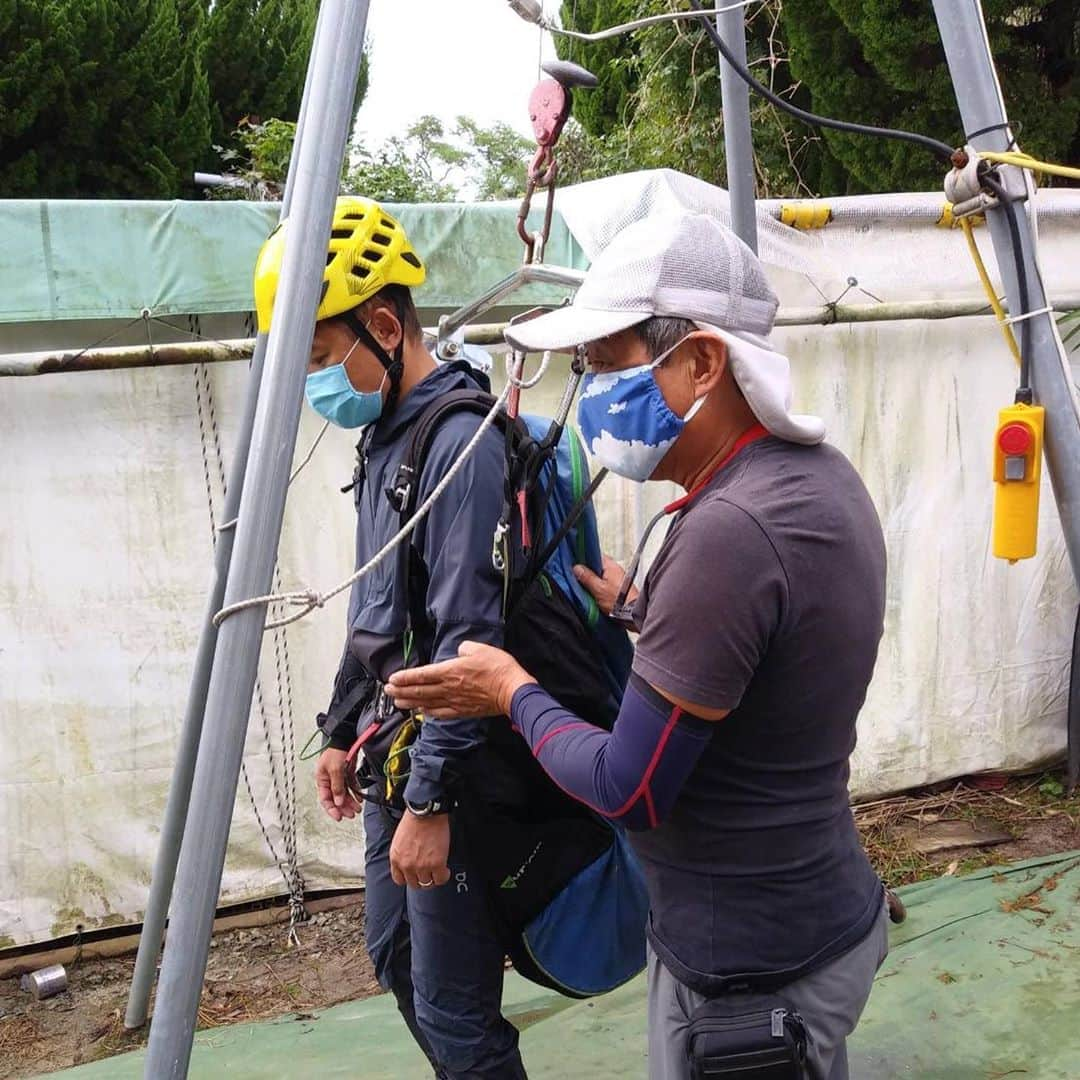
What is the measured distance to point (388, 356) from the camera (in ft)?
6.86

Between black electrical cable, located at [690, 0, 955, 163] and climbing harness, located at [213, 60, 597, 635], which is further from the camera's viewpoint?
black electrical cable, located at [690, 0, 955, 163]

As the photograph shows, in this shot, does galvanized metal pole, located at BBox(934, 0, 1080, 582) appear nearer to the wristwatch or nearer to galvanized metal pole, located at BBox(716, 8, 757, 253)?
galvanized metal pole, located at BBox(716, 8, 757, 253)

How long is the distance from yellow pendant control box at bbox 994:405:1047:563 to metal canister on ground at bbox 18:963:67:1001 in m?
3.30

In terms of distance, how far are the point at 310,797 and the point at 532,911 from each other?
7.19ft

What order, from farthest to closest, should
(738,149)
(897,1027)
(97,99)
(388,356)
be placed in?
(97,99)
(897,1027)
(738,149)
(388,356)

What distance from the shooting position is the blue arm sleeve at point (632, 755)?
1320mm

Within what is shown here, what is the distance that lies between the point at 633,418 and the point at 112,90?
32.9 feet

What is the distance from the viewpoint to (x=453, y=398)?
6.59ft

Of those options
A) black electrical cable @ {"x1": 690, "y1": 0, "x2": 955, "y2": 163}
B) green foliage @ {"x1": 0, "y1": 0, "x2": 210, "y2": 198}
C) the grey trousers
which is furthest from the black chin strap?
green foliage @ {"x1": 0, "y1": 0, "x2": 210, "y2": 198}

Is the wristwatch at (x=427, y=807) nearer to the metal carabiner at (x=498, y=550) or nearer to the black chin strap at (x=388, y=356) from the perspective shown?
the metal carabiner at (x=498, y=550)

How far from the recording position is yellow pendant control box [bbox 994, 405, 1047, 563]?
2.15 metres

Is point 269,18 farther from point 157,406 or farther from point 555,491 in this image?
point 555,491

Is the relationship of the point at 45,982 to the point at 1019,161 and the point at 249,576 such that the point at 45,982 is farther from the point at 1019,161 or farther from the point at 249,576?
the point at 1019,161

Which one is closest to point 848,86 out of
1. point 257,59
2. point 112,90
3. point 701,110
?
point 701,110
